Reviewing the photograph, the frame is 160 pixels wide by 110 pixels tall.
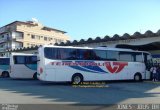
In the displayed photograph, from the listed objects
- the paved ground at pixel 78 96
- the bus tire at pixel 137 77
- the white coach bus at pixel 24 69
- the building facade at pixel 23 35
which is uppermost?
the building facade at pixel 23 35

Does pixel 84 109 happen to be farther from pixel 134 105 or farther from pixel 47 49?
pixel 47 49

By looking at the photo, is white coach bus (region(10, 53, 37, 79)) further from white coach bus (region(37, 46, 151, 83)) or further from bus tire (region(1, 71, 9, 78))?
A: white coach bus (region(37, 46, 151, 83))

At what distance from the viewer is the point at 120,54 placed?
21391 millimetres

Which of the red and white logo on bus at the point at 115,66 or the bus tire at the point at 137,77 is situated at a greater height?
the red and white logo on bus at the point at 115,66

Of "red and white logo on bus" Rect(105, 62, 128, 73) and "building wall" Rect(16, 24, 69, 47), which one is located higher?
"building wall" Rect(16, 24, 69, 47)

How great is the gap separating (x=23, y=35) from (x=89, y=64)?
5438 centimetres

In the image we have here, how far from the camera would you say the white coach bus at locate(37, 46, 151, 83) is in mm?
18578

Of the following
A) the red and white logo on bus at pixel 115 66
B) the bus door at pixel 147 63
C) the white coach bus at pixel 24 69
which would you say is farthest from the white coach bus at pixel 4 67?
the bus door at pixel 147 63

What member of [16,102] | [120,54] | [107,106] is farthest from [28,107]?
[120,54]

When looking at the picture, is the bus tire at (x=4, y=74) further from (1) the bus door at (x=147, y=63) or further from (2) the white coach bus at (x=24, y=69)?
(1) the bus door at (x=147, y=63)

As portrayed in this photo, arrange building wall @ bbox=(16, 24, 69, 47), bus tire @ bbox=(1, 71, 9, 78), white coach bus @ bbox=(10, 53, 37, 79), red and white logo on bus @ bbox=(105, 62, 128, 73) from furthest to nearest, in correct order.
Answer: building wall @ bbox=(16, 24, 69, 47)
bus tire @ bbox=(1, 71, 9, 78)
white coach bus @ bbox=(10, 53, 37, 79)
red and white logo on bus @ bbox=(105, 62, 128, 73)

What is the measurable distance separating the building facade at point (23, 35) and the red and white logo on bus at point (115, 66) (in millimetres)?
48959

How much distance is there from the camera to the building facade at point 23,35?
231 ft

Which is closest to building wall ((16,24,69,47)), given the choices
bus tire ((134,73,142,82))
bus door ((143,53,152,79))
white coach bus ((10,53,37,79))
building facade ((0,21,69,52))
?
building facade ((0,21,69,52))
